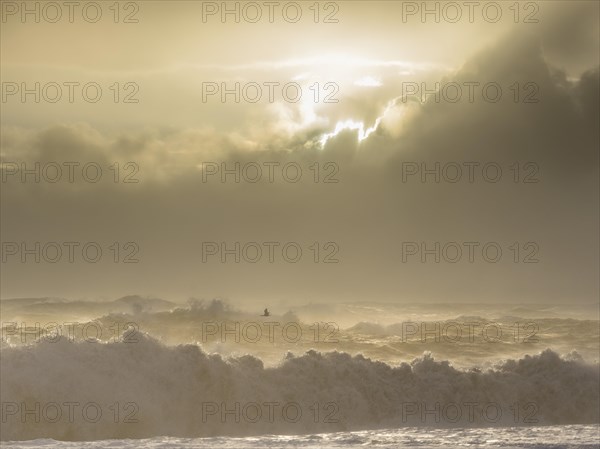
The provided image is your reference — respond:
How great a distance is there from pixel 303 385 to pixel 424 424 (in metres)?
4.26

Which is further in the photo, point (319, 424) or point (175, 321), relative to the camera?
point (175, 321)

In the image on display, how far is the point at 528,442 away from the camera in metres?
19.0

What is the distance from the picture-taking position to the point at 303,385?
2816 centimetres

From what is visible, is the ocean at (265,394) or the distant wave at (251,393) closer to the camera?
the ocean at (265,394)

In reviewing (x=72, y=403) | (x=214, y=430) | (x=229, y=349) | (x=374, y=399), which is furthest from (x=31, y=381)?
(x=229, y=349)

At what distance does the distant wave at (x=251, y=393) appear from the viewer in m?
25.7

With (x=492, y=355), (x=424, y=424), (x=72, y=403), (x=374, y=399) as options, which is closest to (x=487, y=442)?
(x=424, y=424)

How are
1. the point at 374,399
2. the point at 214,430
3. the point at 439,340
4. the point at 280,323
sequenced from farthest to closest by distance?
the point at 280,323 < the point at 439,340 < the point at 374,399 < the point at 214,430

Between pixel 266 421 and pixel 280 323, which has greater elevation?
pixel 280 323

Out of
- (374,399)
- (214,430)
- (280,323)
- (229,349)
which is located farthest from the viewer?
(280,323)

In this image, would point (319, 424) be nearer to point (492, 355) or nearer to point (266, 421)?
point (266, 421)

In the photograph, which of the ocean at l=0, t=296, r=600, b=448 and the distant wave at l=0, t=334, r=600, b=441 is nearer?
the ocean at l=0, t=296, r=600, b=448

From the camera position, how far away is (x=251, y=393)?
27672mm

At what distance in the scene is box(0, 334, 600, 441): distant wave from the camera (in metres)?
25.7
